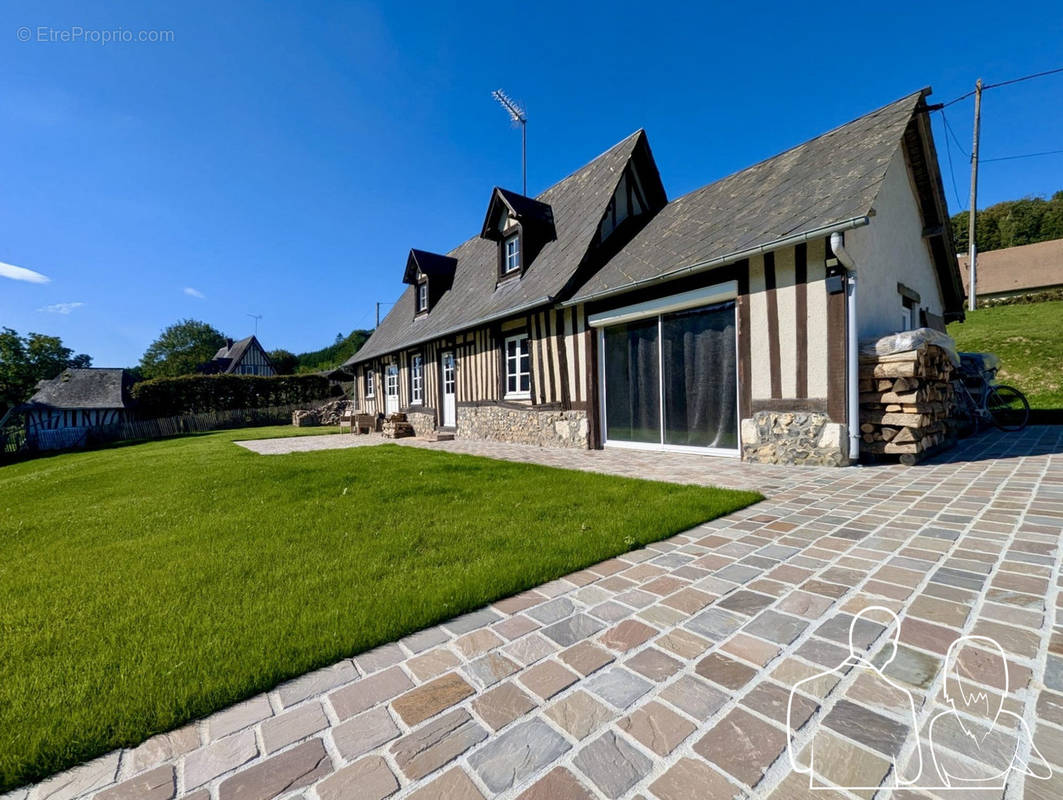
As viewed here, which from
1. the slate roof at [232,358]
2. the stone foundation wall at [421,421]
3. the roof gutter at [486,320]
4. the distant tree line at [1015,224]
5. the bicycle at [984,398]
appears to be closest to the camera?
the bicycle at [984,398]

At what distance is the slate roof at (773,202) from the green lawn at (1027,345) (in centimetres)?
887

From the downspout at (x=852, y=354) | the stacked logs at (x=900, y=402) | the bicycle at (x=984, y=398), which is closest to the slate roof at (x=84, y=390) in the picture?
the downspout at (x=852, y=354)

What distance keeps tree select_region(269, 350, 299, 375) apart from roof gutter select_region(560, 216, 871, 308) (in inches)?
1633

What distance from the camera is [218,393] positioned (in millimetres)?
19656

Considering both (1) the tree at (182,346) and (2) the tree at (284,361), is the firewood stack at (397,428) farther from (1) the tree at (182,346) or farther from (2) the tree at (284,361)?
(1) the tree at (182,346)

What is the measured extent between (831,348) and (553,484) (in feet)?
11.7

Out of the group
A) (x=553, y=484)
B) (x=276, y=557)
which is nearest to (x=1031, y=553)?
(x=553, y=484)

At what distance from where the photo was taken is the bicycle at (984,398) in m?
7.31

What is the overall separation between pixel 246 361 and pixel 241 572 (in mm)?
40419

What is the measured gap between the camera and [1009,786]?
1052 mm

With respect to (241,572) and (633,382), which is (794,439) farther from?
(241,572)

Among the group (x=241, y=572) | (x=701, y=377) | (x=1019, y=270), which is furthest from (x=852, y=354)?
(x=1019, y=270)

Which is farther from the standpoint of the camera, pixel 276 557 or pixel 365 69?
pixel 365 69

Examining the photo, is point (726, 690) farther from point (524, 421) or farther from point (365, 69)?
point (365, 69)
